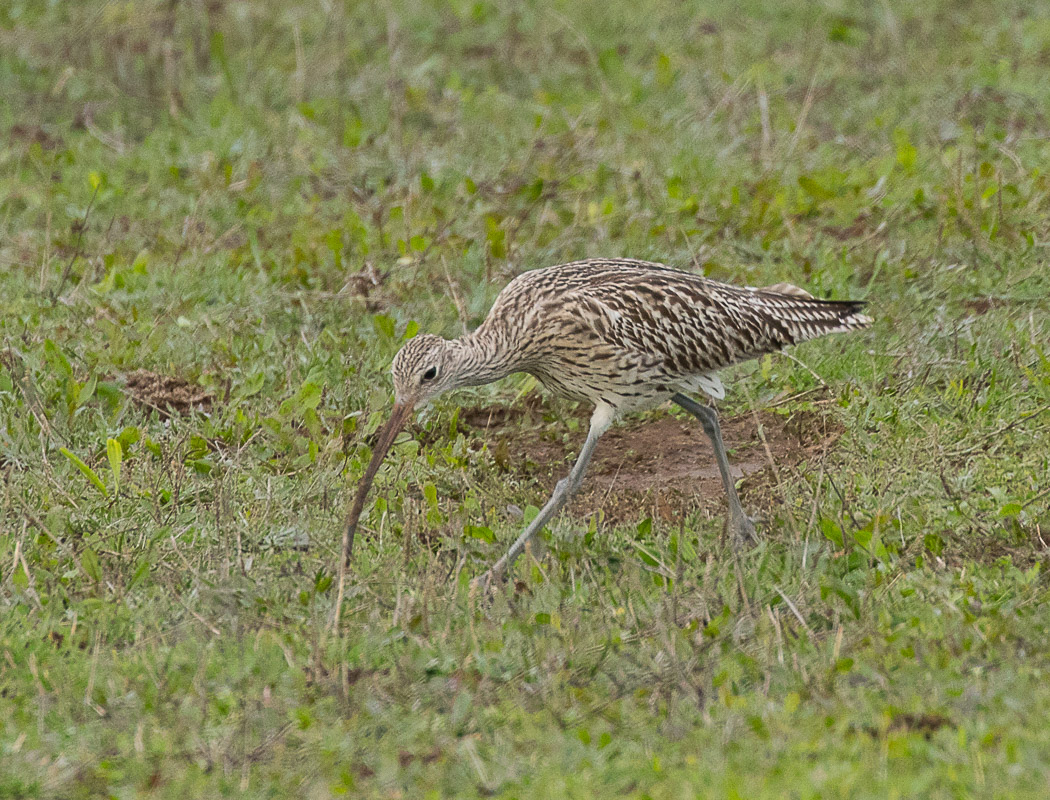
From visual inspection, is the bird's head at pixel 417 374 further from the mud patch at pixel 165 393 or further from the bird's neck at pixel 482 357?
the mud patch at pixel 165 393

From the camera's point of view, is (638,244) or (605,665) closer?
(605,665)

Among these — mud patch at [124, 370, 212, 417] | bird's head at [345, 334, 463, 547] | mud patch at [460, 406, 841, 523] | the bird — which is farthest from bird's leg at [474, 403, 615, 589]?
mud patch at [124, 370, 212, 417]

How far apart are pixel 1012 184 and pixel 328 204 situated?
169 inches

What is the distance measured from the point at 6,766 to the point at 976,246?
6039 millimetres

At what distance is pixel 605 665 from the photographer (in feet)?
14.6

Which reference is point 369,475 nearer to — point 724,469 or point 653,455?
point 724,469

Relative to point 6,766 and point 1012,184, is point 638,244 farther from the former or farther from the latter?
point 6,766

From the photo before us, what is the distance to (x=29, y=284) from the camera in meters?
8.09

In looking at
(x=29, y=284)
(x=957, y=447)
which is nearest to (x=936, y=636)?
(x=957, y=447)

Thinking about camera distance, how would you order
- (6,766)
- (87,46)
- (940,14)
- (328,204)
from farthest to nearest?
(940,14) → (87,46) → (328,204) → (6,766)

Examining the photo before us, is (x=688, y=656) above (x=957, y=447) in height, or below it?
above

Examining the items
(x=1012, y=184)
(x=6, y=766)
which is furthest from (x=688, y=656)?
(x=1012, y=184)

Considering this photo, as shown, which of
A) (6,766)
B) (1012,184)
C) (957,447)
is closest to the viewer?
(6,766)

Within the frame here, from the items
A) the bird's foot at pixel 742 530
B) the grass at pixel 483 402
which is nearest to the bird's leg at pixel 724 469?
the bird's foot at pixel 742 530
